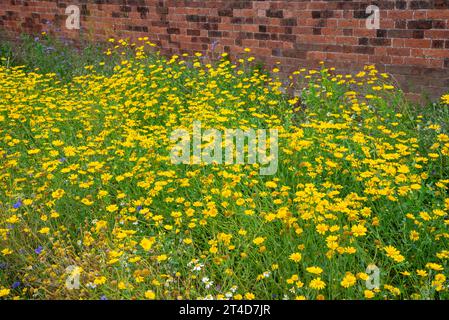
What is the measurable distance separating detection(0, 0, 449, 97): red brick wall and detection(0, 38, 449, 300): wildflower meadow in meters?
0.32

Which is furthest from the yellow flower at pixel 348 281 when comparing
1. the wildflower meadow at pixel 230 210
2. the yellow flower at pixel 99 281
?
the yellow flower at pixel 99 281

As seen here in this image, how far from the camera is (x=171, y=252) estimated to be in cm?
299

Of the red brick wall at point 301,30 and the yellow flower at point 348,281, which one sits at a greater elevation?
the red brick wall at point 301,30

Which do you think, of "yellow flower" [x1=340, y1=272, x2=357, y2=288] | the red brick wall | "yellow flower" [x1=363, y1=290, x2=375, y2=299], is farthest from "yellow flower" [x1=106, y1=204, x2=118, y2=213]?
the red brick wall

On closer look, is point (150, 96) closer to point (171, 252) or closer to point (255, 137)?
point (255, 137)

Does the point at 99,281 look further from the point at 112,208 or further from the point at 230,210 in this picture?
the point at 230,210

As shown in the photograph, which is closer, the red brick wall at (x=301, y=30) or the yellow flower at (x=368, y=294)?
the yellow flower at (x=368, y=294)

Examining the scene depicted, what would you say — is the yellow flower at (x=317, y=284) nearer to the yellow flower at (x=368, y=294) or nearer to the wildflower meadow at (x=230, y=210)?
the wildflower meadow at (x=230, y=210)

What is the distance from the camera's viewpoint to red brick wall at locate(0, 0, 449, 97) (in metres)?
4.95

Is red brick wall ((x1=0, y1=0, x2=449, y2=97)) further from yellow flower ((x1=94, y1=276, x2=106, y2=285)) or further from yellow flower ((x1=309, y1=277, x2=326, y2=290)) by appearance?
yellow flower ((x1=94, y1=276, x2=106, y2=285))

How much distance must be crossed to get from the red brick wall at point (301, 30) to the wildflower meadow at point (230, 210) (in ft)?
1.04

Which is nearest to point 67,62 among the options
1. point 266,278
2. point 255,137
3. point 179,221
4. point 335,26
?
point 335,26

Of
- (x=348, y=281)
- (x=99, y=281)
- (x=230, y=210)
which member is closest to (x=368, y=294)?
(x=348, y=281)

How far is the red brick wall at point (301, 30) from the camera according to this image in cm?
495
